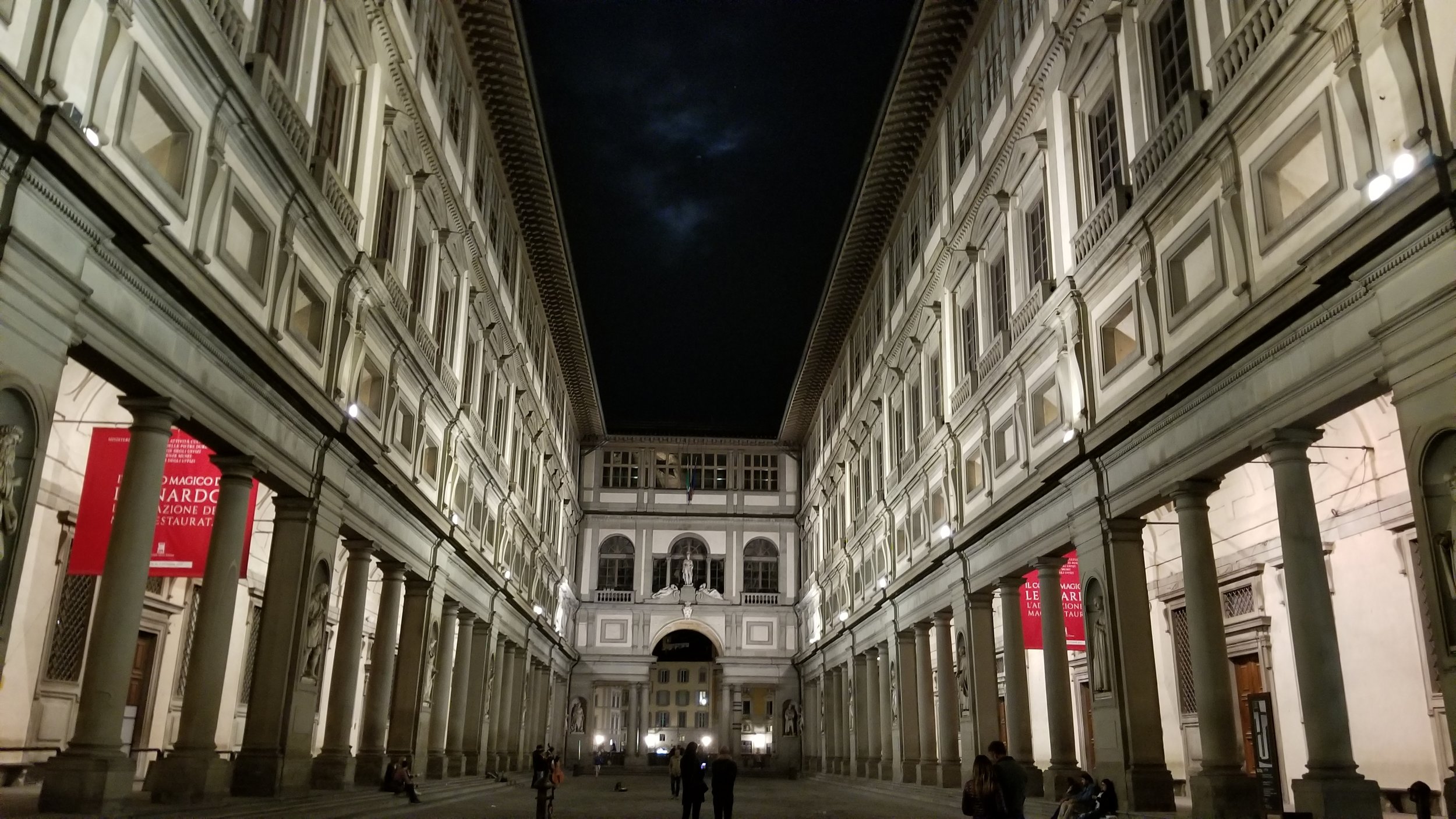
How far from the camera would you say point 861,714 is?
42812 millimetres

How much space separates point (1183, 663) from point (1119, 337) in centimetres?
1053

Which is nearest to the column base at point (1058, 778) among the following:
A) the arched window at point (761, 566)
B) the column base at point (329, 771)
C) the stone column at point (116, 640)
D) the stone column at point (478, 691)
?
the column base at point (329, 771)

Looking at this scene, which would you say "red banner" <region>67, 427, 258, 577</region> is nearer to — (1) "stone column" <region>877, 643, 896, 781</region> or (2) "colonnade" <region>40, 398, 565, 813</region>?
(2) "colonnade" <region>40, 398, 565, 813</region>

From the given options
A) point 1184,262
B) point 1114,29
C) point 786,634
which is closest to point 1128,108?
point 1114,29

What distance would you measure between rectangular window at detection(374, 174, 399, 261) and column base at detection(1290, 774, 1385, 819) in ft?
62.2

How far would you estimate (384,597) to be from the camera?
2581cm

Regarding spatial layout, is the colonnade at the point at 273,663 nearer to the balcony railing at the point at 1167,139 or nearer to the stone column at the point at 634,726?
the balcony railing at the point at 1167,139

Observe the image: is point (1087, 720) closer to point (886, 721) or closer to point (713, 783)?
point (886, 721)

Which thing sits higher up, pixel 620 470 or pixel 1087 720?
pixel 620 470

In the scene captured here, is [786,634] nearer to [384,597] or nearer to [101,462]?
[384,597]

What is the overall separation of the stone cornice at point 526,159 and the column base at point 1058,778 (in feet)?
74.1

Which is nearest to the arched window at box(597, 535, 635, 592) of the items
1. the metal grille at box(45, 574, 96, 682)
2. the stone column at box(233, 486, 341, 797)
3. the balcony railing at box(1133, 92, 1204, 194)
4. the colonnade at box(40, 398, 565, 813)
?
the colonnade at box(40, 398, 565, 813)

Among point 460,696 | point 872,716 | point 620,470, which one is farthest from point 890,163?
point 620,470

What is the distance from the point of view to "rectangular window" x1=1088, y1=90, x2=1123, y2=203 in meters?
19.5
